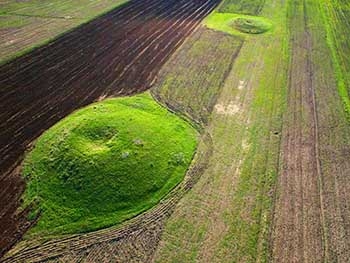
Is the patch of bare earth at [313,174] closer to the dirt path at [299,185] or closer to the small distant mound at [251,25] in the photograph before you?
the dirt path at [299,185]

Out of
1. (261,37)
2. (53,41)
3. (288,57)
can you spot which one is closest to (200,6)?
(261,37)

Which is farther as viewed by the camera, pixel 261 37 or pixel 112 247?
pixel 261 37

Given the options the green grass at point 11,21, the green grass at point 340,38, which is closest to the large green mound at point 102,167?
the green grass at point 340,38

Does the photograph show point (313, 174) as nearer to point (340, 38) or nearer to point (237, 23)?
point (340, 38)

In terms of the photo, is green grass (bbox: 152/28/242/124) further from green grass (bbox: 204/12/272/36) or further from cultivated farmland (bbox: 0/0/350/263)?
green grass (bbox: 204/12/272/36)

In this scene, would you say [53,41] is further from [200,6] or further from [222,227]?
[222,227]

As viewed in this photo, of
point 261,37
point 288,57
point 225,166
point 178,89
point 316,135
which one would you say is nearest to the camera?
point 225,166
